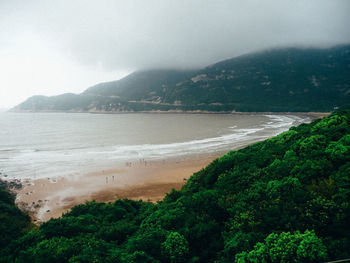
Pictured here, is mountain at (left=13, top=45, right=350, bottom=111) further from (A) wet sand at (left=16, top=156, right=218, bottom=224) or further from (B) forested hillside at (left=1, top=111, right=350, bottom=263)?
(B) forested hillside at (left=1, top=111, right=350, bottom=263)

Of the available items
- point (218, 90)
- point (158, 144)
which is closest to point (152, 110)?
point (218, 90)

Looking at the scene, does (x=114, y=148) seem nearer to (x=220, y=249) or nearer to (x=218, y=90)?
(x=220, y=249)

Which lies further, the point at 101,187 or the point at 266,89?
the point at 266,89

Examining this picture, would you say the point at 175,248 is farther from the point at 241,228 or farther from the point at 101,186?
the point at 101,186

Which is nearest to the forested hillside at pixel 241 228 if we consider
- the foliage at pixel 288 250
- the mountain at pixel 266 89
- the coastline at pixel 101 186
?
the foliage at pixel 288 250

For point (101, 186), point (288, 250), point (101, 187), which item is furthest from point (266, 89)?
point (288, 250)

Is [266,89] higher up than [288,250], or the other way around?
[266,89]
